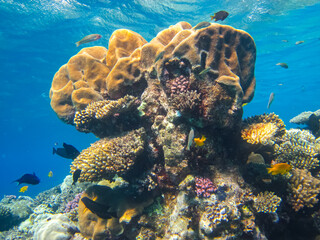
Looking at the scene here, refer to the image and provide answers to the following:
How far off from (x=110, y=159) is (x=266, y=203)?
11.1ft

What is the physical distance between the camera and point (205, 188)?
12.4ft

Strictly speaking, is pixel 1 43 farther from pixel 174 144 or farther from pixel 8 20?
pixel 174 144

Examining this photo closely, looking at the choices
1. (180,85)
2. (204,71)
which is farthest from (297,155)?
(180,85)

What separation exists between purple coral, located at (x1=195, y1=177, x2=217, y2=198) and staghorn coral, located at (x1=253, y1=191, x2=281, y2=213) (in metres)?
0.94

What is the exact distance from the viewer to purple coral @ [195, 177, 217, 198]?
3.75m

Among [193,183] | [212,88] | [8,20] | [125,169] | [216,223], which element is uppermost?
[8,20]

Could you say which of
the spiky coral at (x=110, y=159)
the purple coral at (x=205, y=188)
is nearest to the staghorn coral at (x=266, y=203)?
the purple coral at (x=205, y=188)

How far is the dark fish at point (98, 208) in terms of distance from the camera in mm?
4113

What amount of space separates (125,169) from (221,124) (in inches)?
93.2

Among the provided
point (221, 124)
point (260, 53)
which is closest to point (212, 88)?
point (221, 124)

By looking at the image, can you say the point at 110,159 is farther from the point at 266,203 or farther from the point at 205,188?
the point at 266,203

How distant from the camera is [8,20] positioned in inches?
673

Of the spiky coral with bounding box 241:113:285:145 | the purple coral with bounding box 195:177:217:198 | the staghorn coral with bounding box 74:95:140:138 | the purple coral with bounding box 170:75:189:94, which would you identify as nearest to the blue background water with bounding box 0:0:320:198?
the staghorn coral with bounding box 74:95:140:138

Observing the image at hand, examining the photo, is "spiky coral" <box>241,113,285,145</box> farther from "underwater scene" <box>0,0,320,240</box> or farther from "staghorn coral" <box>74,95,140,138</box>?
"staghorn coral" <box>74,95,140,138</box>
